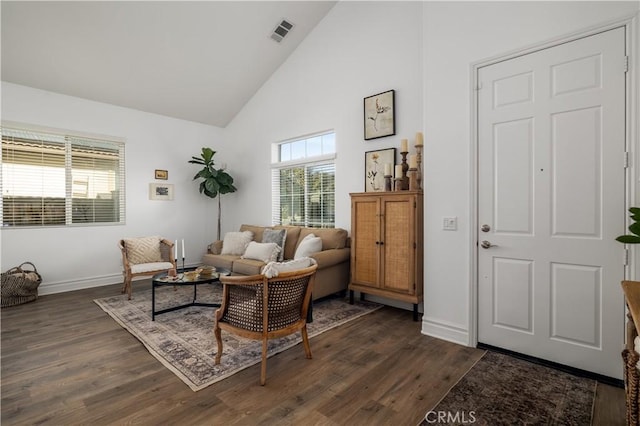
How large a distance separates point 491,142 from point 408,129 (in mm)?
1318

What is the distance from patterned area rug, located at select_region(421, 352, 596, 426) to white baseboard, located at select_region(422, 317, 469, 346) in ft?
1.20

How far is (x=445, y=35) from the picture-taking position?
9.59 ft

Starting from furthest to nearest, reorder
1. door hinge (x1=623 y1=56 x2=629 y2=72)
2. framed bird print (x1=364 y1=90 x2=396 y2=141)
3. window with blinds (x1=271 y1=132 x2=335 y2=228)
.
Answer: window with blinds (x1=271 y1=132 x2=335 y2=228) < framed bird print (x1=364 y1=90 x2=396 y2=141) < door hinge (x1=623 y1=56 x2=629 y2=72)

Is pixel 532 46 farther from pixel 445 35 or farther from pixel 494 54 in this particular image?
pixel 445 35

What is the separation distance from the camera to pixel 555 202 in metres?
2.39

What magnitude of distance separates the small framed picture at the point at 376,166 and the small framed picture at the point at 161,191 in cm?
384

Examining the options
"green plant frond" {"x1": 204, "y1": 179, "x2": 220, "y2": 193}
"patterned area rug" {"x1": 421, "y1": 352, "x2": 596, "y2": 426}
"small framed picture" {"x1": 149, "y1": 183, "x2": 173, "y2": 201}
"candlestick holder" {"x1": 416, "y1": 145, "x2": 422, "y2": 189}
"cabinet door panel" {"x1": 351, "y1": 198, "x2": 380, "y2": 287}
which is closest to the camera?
"patterned area rug" {"x1": 421, "y1": 352, "x2": 596, "y2": 426}

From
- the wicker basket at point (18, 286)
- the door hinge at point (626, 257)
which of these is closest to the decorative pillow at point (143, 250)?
the wicker basket at point (18, 286)

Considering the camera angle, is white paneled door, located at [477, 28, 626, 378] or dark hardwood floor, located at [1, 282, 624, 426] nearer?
dark hardwood floor, located at [1, 282, 624, 426]

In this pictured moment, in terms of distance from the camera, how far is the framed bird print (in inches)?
157

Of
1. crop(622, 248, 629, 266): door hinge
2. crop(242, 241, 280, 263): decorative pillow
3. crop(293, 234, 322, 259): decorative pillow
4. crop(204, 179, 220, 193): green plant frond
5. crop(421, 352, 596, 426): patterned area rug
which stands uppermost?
crop(204, 179, 220, 193): green plant frond

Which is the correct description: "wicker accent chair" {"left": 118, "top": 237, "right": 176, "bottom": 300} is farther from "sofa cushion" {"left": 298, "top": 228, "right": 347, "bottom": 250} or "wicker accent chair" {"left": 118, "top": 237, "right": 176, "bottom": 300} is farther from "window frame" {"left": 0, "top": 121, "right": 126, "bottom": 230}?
"sofa cushion" {"left": 298, "top": 228, "right": 347, "bottom": 250}

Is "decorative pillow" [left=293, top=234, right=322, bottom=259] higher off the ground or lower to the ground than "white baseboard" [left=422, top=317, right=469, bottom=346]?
higher

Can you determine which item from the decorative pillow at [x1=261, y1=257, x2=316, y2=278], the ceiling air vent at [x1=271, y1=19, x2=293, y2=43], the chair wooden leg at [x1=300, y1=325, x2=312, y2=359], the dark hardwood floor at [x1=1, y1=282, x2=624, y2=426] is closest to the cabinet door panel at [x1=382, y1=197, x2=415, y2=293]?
the dark hardwood floor at [x1=1, y1=282, x2=624, y2=426]
